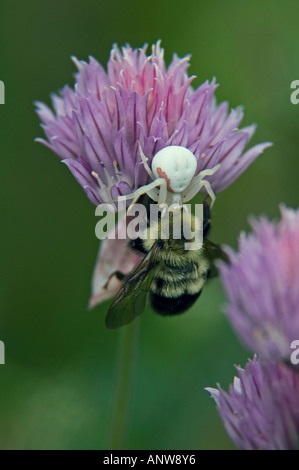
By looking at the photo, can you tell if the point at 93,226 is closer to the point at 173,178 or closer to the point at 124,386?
the point at 124,386

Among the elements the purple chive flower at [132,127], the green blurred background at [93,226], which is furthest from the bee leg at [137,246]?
the green blurred background at [93,226]

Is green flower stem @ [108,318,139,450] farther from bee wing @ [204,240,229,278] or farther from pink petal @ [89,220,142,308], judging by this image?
bee wing @ [204,240,229,278]

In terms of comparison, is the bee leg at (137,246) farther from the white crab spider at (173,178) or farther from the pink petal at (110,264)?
the pink petal at (110,264)

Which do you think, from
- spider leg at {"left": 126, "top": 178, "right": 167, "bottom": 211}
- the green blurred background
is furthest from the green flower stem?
the green blurred background

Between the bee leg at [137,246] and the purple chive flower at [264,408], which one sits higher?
the bee leg at [137,246]

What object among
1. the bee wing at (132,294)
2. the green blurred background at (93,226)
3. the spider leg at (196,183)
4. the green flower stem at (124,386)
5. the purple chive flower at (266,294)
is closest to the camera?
the purple chive flower at (266,294)

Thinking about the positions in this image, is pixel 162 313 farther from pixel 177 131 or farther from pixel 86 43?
pixel 86 43

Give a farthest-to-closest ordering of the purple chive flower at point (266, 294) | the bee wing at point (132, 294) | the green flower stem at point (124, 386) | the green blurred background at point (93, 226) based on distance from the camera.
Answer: the green blurred background at point (93, 226) → the green flower stem at point (124, 386) → the bee wing at point (132, 294) → the purple chive flower at point (266, 294)

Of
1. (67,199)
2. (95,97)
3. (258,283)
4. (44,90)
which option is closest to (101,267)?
(95,97)
